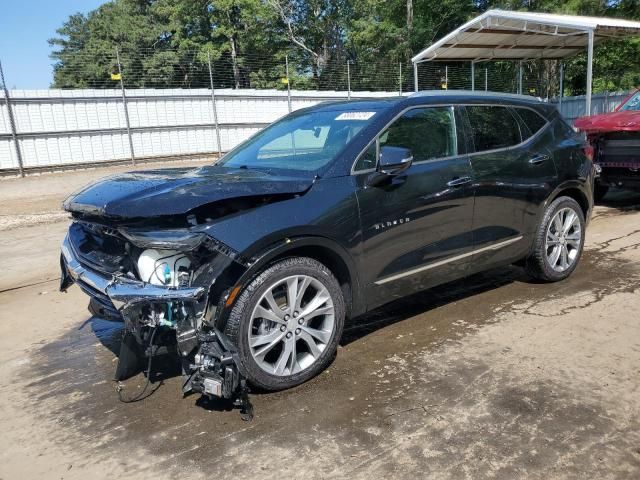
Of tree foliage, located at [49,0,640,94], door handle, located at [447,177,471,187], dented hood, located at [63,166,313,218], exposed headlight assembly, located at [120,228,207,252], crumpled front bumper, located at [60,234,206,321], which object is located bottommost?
crumpled front bumper, located at [60,234,206,321]

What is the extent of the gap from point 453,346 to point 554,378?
28.9 inches

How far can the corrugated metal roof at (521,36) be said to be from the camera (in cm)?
1309

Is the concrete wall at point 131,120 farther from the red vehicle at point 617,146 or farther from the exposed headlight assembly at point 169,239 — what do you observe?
the exposed headlight assembly at point 169,239

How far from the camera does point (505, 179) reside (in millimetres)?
4469

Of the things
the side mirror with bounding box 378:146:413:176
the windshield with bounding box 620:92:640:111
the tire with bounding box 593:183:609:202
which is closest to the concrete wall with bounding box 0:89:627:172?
the windshield with bounding box 620:92:640:111

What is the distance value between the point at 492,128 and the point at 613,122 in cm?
466

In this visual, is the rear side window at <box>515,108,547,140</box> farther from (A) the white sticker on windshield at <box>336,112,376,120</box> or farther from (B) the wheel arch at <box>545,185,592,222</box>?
(A) the white sticker on windshield at <box>336,112,376,120</box>

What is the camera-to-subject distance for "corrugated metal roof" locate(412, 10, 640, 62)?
43.0 ft

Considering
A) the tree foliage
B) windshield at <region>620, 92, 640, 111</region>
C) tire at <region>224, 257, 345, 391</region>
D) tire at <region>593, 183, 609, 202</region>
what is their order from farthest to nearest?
the tree foliage < tire at <region>593, 183, 609, 202</region> < windshield at <region>620, 92, 640, 111</region> < tire at <region>224, 257, 345, 391</region>

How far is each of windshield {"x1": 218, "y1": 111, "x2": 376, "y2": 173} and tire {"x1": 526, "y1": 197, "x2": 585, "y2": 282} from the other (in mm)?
2103

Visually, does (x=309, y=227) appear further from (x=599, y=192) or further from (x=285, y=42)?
(x=285, y=42)

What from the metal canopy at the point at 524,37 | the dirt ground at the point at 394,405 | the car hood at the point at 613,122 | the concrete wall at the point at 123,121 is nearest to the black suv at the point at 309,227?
the dirt ground at the point at 394,405

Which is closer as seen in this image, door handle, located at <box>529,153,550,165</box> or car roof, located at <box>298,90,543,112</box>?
car roof, located at <box>298,90,543,112</box>

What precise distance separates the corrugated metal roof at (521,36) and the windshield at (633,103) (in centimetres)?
375
